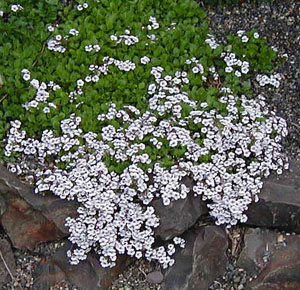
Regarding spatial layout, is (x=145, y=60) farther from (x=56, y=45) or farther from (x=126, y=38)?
(x=56, y=45)

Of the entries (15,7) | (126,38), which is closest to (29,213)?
(126,38)

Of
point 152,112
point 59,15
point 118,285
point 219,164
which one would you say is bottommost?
point 118,285

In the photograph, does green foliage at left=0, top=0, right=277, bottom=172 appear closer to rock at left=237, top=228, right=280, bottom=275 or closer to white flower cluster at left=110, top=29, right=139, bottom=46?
white flower cluster at left=110, top=29, right=139, bottom=46

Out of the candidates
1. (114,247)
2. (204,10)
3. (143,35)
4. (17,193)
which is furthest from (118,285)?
(204,10)

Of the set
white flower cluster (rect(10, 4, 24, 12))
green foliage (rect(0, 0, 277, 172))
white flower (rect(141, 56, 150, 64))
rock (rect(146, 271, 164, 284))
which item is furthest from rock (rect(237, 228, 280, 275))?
white flower cluster (rect(10, 4, 24, 12))

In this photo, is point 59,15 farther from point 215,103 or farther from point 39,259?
point 39,259

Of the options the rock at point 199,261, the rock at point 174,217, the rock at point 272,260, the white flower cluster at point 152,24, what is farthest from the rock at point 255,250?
the white flower cluster at point 152,24
